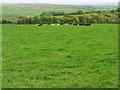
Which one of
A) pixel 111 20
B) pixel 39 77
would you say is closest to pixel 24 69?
pixel 39 77

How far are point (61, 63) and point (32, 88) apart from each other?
4.79 meters

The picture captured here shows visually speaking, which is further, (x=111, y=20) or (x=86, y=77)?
(x=111, y=20)

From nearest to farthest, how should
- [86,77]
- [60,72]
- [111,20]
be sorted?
1. [86,77]
2. [60,72]
3. [111,20]

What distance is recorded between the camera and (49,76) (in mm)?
9250

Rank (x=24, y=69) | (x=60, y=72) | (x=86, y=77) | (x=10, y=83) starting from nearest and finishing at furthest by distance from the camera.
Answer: (x=10, y=83), (x=86, y=77), (x=60, y=72), (x=24, y=69)

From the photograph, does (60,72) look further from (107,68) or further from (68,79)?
(107,68)

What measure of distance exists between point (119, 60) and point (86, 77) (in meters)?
4.32

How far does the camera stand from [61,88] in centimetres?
762

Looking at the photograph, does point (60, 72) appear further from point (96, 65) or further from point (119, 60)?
point (119, 60)

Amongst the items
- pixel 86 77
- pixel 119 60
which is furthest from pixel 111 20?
pixel 86 77

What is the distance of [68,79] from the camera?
8.80m

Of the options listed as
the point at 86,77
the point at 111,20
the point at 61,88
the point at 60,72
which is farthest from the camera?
the point at 111,20

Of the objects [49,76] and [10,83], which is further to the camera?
[49,76]

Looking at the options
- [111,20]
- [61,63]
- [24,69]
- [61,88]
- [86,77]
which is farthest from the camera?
[111,20]
